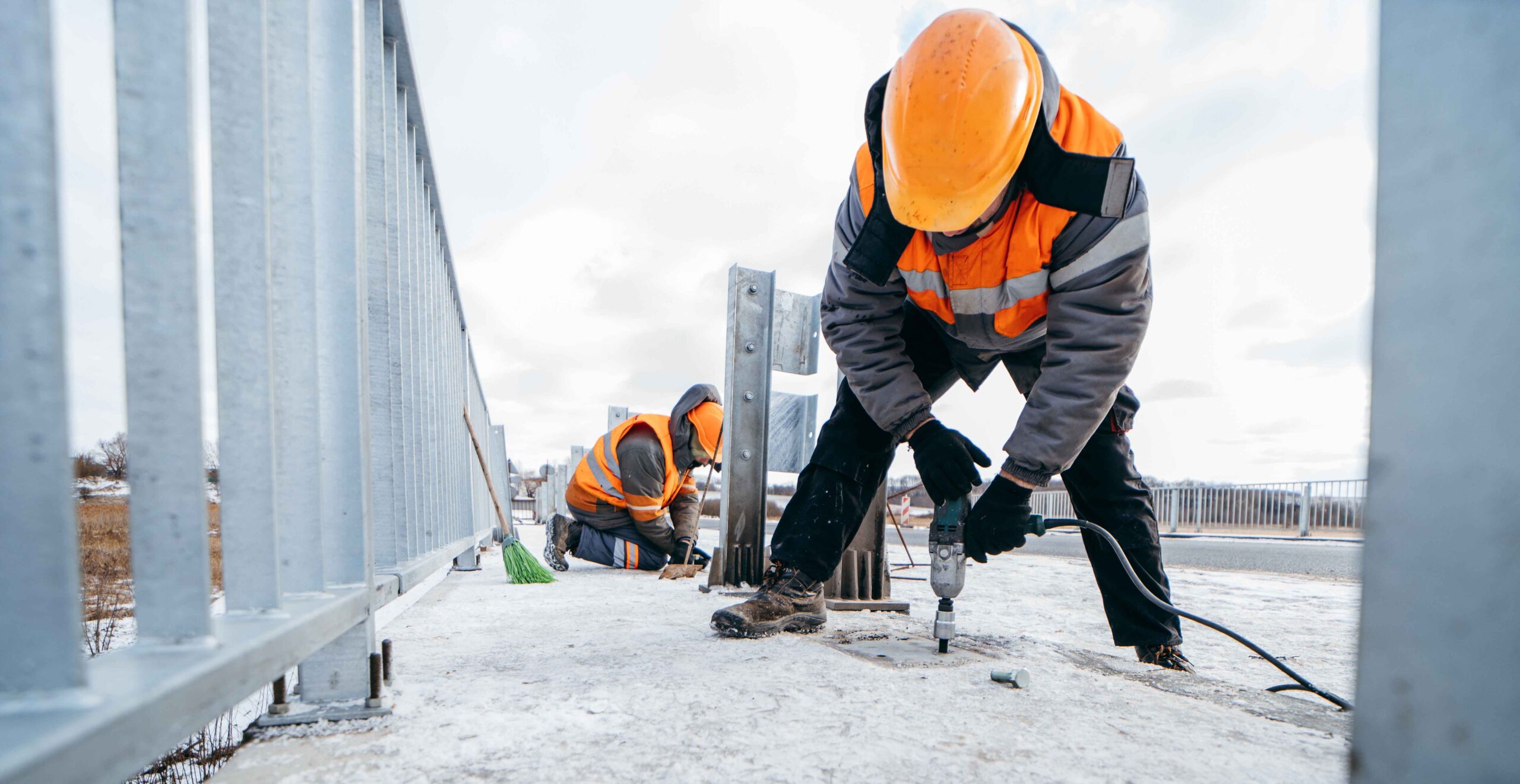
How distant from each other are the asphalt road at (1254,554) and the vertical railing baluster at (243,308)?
4.53 meters

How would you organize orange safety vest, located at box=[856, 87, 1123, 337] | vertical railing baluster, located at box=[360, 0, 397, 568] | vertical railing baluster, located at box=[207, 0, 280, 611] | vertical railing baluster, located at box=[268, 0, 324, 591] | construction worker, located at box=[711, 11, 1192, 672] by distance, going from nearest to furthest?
vertical railing baluster, located at box=[207, 0, 280, 611]
vertical railing baluster, located at box=[268, 0, 324, 591]
vertical railing baluster, located at box=[360, 0, 397, 568]
construction worker, located at box=[711, 11, 1192, 672]
orange safety vest, located at box=[856, 87, 1123, 337]

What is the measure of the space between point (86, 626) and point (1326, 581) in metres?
6.91

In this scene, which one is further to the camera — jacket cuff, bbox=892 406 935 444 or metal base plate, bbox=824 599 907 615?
metal base plate, bbox=824 599 907 615

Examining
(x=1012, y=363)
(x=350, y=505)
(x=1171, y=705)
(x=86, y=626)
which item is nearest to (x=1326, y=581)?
(x=1012, y=363)

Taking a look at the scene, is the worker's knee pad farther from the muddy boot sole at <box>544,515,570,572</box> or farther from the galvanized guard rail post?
the galvanized guard rail post

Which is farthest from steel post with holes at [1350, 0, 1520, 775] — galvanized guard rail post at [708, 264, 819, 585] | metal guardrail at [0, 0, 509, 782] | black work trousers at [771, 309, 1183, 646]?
galvanized guard rail post at [708, 264, 819, 585]

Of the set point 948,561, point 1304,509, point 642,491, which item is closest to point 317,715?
point 948,561

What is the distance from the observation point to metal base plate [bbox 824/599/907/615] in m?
2.88

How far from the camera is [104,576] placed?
4.52m

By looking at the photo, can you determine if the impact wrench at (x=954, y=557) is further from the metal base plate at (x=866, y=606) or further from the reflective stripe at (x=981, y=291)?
the metal base plate at (x=866, y=606)

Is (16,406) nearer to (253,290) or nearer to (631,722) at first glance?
(253,290)

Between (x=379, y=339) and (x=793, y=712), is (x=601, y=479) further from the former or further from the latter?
(x=793, y=712)

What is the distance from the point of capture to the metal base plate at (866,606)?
2875 millimetres

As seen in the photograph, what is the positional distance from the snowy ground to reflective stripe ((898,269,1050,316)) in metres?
0.98
